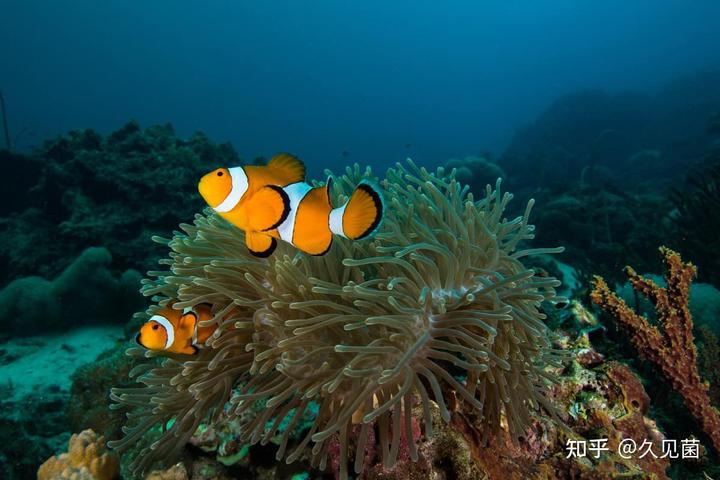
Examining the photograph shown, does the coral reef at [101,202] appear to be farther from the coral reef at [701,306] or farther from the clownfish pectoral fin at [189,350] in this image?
the coral reef at [701,306]

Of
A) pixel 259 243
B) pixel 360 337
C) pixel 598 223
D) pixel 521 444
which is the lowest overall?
pixel 521 444

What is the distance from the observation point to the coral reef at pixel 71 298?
6531 millimetres

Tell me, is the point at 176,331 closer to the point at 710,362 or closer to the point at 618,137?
the point at 710,362

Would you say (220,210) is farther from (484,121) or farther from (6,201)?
(484,121)

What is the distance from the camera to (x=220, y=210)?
52.1 inches

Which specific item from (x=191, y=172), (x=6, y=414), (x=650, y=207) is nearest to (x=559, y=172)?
(x=650, y=207)

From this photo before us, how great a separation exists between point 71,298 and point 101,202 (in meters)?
2.59

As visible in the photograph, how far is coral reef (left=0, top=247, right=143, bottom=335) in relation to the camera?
6.53 metres

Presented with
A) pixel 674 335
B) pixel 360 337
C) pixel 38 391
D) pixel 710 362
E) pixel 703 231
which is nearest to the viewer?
pixel 360 337

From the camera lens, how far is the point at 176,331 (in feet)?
6.68

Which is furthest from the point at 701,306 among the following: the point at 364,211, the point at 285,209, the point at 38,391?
the point at 38,391

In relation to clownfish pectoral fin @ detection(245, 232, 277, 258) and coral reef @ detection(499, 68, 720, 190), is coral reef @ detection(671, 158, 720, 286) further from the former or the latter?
coral reef @ detection(499, 68, 720, 190)

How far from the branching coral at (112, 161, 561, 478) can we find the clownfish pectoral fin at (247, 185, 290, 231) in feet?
2.04

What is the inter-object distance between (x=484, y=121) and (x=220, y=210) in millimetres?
105456
